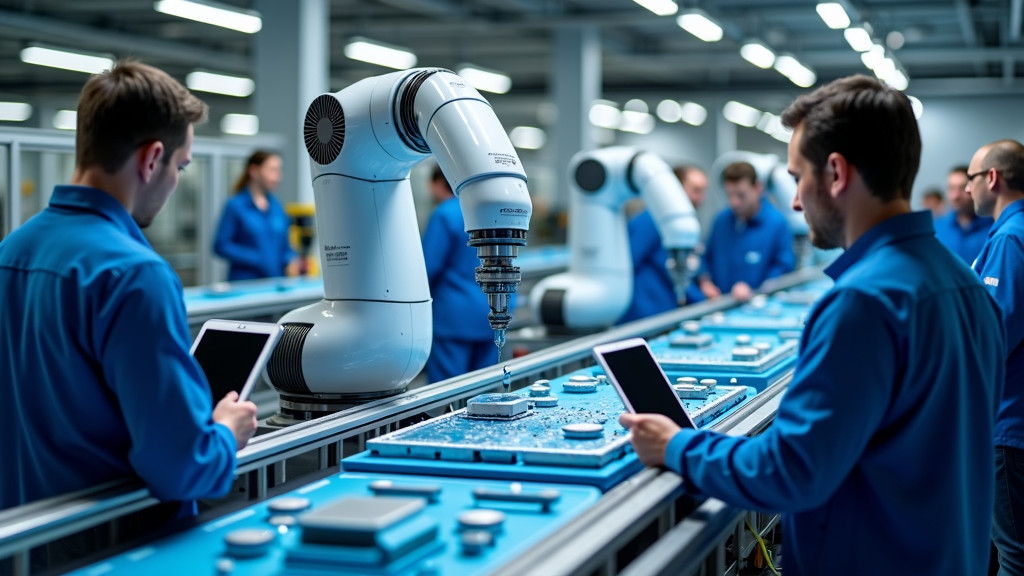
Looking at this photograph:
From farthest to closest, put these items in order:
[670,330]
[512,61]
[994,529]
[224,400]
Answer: [512,61] < [670,330] < [994,529] < [224,400]

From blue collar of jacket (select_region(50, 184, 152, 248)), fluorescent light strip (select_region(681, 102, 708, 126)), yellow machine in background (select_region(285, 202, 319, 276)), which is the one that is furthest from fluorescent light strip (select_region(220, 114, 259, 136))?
blue collar of jacket (select_region(50, 184, 152, 248))

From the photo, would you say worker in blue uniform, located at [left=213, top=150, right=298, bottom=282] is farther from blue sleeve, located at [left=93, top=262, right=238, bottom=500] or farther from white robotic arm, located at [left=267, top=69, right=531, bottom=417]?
blue sleeve, located at [left=93, top=262, right=238, bottom=500]

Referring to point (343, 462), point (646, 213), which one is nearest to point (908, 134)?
point (343, 462)

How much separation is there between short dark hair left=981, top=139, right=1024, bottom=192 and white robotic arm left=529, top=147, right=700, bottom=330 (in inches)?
66.5

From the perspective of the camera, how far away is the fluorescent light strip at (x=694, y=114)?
19780 mm

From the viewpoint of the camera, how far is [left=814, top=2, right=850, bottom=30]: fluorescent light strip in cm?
973

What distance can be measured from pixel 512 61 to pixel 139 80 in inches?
649

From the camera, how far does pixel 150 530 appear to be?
1.71 m

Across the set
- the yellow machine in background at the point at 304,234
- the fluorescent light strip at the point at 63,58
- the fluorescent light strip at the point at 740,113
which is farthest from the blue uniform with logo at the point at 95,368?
the fluorescent light strip at the point at 740,113

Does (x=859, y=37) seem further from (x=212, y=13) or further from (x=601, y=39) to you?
(x=212, y=13)

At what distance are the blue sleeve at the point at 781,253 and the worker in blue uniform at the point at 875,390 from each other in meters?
4.82

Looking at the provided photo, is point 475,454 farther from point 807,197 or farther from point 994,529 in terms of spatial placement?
point 994,529

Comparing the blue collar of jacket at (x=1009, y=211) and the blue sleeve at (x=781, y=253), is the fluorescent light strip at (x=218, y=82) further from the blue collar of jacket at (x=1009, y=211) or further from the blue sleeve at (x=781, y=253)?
the blue collar of jacket at (x=1009, y=211)

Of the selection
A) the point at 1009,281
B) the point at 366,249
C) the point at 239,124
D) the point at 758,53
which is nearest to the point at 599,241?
the point at 1009,281
